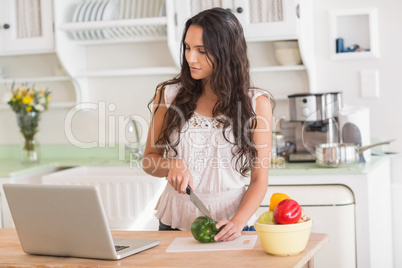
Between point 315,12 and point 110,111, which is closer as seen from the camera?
point 315,12

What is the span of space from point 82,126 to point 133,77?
0.46 meters

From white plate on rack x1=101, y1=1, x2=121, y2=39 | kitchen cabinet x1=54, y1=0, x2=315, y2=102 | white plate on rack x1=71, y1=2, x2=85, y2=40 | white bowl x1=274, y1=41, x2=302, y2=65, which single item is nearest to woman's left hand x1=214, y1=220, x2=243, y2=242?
kitchen cabinet x1=54, y1=0, x2=315, y2=102

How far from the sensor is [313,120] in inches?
132

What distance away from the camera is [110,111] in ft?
13.3

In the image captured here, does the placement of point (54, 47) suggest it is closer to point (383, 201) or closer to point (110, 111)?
point (110, 111)

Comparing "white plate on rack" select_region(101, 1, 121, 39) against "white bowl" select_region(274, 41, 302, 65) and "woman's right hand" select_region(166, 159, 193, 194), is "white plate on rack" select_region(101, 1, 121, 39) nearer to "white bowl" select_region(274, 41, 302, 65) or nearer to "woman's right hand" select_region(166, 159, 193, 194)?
"white bowl" select_region(274, 41, 302, 65)

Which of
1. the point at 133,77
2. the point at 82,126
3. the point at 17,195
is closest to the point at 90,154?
the point at 82,126

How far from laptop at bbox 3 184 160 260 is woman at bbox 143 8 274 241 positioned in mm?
361

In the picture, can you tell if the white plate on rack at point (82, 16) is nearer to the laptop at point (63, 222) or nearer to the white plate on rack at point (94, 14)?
the white plate on rack at point (94, 14)

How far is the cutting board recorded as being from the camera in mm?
1777

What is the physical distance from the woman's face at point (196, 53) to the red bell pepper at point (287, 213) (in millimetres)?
536

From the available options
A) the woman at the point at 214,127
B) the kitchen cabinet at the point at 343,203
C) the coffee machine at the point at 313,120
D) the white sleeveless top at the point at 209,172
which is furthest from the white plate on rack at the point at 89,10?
the white sleeveless top at the point at 209,172

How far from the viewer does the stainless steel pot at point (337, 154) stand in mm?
3111

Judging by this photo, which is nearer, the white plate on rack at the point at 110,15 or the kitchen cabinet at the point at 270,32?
the kitchen cabinet at the point at 270,32
